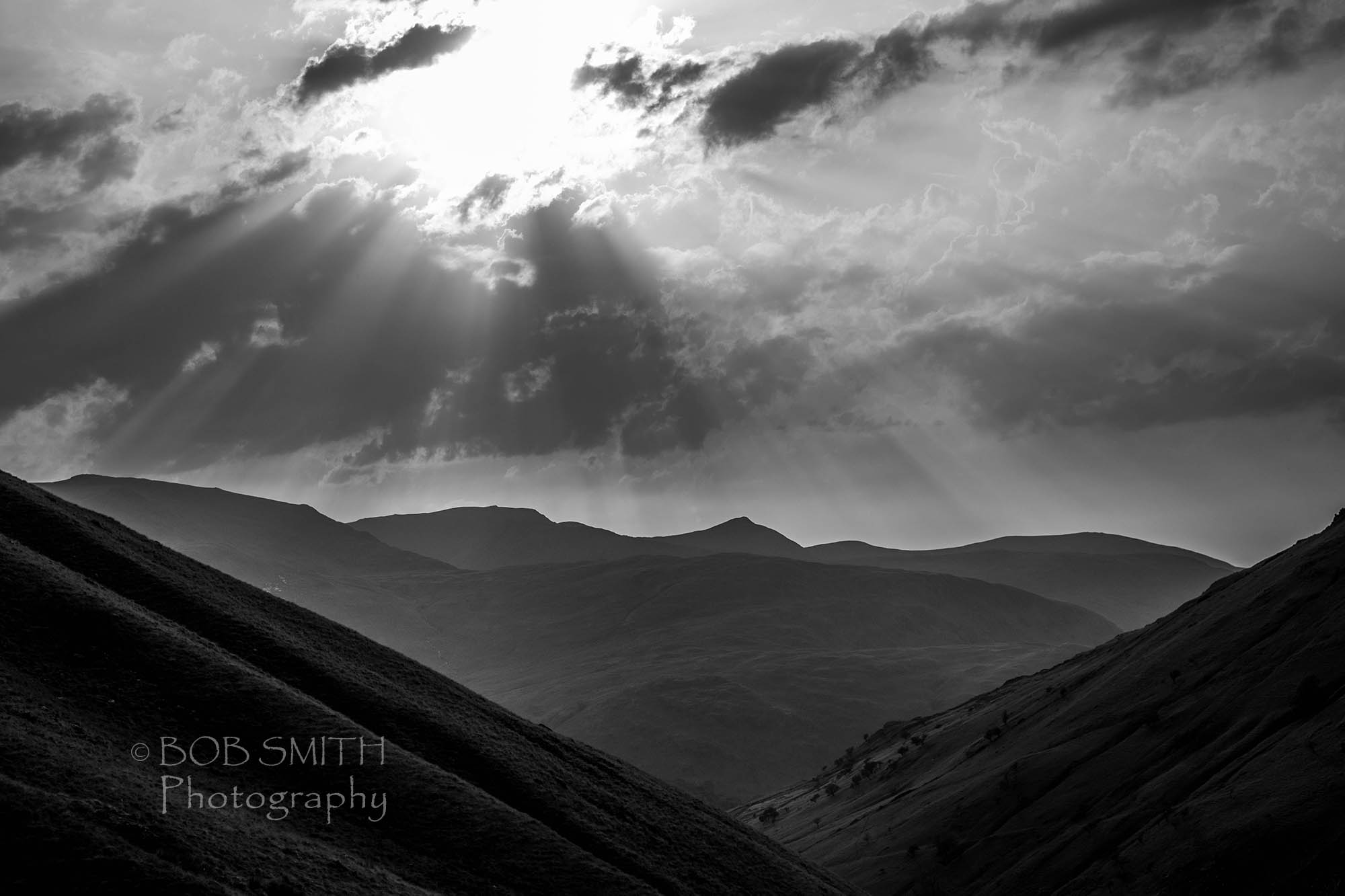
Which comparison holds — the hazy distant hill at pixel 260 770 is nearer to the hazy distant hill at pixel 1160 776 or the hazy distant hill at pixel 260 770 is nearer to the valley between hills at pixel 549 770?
the valley between hills at pixel 549 770

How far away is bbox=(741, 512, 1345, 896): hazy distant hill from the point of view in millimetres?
51219

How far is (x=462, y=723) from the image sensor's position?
67.7 m

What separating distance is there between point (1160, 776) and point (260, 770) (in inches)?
2082

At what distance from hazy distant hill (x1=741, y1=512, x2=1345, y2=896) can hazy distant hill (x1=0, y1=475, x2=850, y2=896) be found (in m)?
13.5

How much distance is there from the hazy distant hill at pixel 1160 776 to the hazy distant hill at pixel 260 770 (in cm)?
1346

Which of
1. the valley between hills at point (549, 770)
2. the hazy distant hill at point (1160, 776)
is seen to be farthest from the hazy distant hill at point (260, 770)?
the hazy distant hill at point (1160, 776)

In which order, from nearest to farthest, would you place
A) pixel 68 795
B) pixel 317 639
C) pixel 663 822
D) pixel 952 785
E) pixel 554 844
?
pixel 68 795 → pixel 554 844 → pixel 663 822 → pixel 317 639 → pixel 952 785

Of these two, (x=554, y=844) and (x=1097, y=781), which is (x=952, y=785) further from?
(x=554, y=844)

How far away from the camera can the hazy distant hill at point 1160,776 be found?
5122 centimetres

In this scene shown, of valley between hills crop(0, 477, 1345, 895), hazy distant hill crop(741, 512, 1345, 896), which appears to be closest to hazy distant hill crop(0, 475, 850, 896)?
valley between hills crop(0, 477, 1345, 895)

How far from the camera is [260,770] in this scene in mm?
51188

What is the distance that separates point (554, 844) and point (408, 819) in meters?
7.69

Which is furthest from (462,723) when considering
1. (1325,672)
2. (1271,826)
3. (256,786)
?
(1325,672)

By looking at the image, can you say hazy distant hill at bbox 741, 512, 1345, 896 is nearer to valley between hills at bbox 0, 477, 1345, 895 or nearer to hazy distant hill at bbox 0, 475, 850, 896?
valley between hills at bbox 0, 477, 1345, 895
